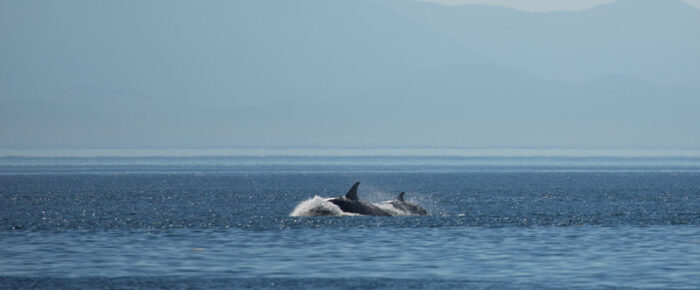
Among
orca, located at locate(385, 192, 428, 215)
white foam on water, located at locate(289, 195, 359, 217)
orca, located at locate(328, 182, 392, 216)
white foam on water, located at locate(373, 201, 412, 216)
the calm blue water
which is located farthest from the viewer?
orca, located at locate(385, 192, 428, 215)

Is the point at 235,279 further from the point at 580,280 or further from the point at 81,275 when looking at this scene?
the point at 580,280

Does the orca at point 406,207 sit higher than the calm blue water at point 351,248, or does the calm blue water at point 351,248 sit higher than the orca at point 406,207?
the orca at point 406,207

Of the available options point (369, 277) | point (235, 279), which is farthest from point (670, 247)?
point (235, 279)

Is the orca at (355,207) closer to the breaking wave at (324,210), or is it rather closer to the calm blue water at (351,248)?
the breaking wave at (324,210)

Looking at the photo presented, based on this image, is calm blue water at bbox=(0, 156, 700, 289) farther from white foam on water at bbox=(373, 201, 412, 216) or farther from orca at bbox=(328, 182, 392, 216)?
orca at bbox=(328, 182, 392, 216)

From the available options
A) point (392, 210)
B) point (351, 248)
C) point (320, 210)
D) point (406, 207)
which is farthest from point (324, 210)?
point (351, 248)

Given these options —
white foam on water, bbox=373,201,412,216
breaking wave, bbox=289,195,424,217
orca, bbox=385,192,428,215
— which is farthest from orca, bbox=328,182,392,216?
orca, bbox=385,192,428,215

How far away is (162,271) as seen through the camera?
38656 millimetres

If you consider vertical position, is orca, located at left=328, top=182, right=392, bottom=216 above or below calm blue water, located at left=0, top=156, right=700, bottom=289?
above

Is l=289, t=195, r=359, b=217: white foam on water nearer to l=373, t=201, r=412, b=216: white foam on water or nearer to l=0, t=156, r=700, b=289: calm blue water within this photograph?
l=0, t=156, r=700, b=289: calm blue water

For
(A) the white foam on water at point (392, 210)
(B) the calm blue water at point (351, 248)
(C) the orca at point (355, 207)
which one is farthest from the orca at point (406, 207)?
(C) the orca at point (355, 207)

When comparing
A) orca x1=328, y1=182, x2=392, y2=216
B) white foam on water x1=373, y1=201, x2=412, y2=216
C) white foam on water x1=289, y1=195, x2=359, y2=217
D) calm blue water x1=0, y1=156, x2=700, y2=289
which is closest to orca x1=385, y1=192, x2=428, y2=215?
white foam on water x1=373, y1=201, x2=412, y2=216

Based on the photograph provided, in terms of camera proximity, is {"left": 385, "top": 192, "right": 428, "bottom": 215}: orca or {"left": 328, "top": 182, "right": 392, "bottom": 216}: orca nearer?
{"left": 328, "top": 182, "right": 392, "bottom": 216}: orca

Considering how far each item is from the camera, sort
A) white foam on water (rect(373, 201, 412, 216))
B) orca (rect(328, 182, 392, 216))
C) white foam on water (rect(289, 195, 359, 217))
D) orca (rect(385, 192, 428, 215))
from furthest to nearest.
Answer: orca (rect(385, 192, 428, 215))
white foam on water (rect(373, 201, 412, 216))
orca (rect(328, 182, 392, 216))
white foam on water (rect(289, 195, 359, 217))
